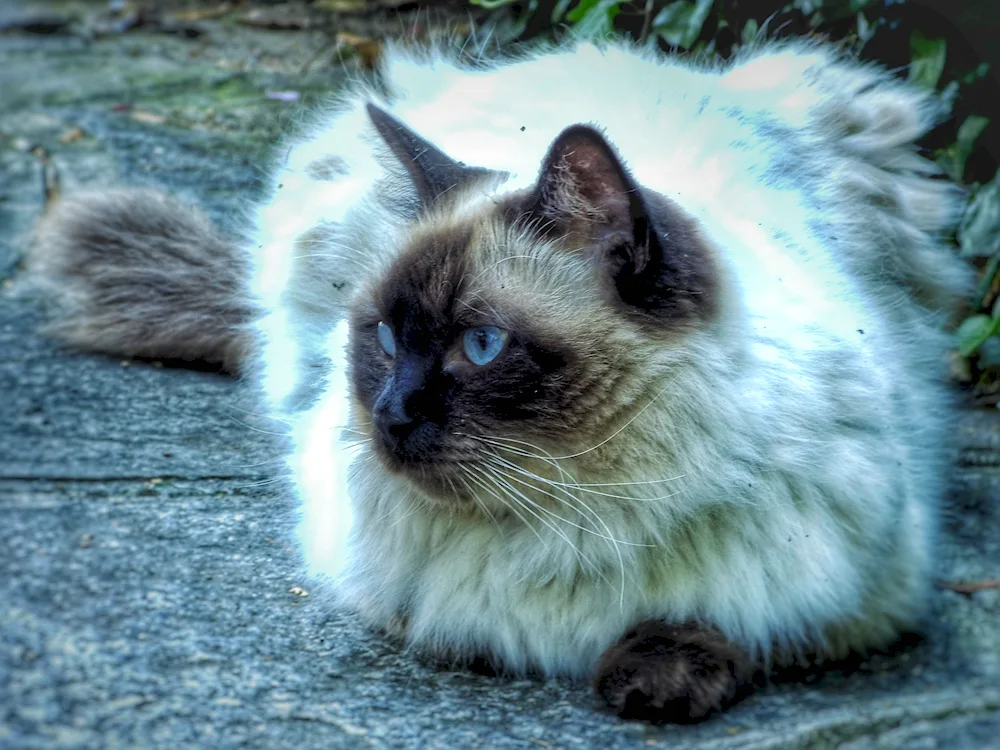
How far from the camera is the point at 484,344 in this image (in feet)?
5.22

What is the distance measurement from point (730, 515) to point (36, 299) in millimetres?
2392

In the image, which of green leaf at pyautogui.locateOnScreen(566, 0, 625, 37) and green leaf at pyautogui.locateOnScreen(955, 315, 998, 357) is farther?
green leaf at pyautogui.locateOnScreen(566, 0, 625, 37)

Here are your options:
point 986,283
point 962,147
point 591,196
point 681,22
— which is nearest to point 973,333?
point 986,283

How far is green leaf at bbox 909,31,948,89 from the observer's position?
2.61 m

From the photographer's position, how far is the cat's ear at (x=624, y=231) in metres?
1.51

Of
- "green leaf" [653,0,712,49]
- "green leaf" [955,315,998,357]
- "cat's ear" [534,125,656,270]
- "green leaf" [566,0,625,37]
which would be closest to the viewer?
"cat's ear" [534,125,656,270]

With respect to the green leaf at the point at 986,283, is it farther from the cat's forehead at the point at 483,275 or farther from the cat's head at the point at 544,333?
the cat's forehead at the point at 483,275

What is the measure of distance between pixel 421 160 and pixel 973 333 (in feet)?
5.22

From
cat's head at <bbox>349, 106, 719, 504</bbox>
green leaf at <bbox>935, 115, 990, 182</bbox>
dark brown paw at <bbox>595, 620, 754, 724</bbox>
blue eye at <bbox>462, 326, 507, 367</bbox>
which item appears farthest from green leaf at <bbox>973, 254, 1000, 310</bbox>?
blue eye at <bbox>462, 326, 507, 367</bbox>

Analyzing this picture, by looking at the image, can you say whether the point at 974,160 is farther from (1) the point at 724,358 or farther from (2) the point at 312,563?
(2) the point at 312,563

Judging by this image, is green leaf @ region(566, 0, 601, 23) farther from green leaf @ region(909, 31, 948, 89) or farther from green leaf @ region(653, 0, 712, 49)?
green leaf @ region(909, 31, 948, 89)

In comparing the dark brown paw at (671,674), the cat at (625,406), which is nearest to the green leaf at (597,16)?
the cat at (625,406)

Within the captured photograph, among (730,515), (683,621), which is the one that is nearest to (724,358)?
(730,515)

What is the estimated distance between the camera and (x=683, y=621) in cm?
163
